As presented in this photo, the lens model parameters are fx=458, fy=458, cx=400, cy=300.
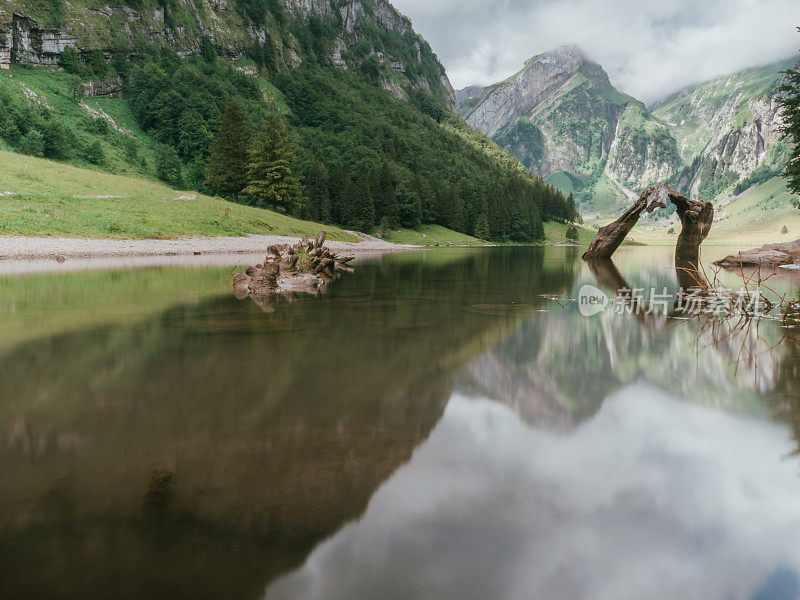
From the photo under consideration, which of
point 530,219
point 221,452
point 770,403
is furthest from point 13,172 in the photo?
point 530,219

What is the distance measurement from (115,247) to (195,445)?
30.1 m

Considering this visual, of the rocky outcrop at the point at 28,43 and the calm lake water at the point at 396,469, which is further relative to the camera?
the rocky outcrop at the point at 28,43

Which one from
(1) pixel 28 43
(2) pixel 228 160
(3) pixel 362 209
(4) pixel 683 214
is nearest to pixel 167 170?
(2) pixel 228 160

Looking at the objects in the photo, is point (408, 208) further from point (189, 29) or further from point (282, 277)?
point (189, 29)

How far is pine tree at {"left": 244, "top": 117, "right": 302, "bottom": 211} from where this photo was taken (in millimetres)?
57281

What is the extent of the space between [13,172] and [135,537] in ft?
151

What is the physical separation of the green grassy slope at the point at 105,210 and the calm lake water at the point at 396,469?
2722 centimetres

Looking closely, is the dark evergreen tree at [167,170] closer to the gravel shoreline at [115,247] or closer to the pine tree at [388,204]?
the pine tree at [388,204]

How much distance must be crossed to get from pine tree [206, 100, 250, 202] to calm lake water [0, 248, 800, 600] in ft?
192

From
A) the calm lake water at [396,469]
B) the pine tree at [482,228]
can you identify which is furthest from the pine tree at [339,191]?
the calm lake water at [396,469]

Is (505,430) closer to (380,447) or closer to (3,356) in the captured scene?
(380,447)

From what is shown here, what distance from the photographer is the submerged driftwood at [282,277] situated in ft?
46.6

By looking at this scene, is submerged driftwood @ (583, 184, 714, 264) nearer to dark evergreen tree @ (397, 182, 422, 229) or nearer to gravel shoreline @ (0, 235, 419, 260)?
gravel shoreline @ (0, 235, 419, 260)

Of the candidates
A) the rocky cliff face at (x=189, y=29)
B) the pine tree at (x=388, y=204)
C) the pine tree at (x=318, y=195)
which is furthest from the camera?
the rocky cliff face at (x=189, y=29)
